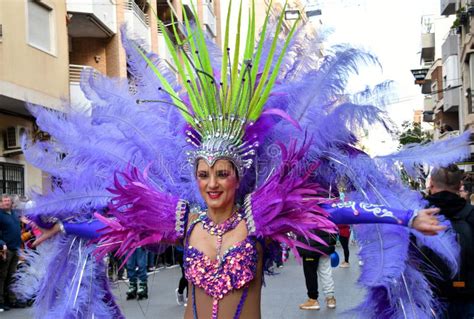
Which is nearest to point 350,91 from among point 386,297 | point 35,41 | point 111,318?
point 386,297

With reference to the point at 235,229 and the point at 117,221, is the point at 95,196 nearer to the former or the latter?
the point at 117,221

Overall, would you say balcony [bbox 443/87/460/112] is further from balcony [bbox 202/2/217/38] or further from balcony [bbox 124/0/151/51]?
Result: balcony [bbox 124/0/151/51]

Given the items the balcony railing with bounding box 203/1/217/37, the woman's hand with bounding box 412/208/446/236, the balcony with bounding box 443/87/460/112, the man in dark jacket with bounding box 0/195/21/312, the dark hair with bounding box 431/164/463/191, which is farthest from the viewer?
the balcony with bounding box 443/87/460/112

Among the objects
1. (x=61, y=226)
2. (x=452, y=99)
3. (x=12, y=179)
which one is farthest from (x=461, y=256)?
→ (x=452, y=99)

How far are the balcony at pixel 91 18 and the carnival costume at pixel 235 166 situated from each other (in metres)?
12.8

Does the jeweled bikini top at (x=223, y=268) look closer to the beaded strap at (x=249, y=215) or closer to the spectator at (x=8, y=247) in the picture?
the beaded strap at (x=249, y=215)

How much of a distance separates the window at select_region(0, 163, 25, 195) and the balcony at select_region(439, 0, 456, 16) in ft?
82.1

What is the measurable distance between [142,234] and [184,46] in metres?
1.11

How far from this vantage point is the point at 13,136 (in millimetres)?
14094

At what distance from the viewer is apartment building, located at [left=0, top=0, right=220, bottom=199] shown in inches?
532

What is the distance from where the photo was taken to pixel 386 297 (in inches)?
155

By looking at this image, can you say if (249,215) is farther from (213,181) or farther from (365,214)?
(365,214)

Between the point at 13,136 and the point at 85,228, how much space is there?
10.7m

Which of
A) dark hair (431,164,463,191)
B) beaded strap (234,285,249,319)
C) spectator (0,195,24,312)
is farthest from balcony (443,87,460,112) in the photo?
beaded strap (234,285,249,319)
